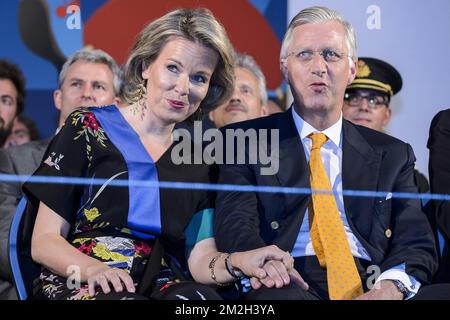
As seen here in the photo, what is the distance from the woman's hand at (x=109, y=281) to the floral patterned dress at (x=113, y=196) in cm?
16

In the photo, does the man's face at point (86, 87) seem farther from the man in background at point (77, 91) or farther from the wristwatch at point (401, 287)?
the wristwatch at point (401, 287)

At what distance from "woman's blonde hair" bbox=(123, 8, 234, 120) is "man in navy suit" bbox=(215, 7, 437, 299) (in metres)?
0.20

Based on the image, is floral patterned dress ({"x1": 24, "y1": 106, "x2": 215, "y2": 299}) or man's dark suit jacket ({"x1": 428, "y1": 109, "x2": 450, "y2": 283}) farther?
man's dark suit jacket ({"x1": 428, "y1": 109, "x2": 450, "y2": 283})

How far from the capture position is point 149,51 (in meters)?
2.61

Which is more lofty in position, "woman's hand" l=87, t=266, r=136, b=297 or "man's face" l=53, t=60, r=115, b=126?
"man's face" l=53, t=60, r=115, b=126

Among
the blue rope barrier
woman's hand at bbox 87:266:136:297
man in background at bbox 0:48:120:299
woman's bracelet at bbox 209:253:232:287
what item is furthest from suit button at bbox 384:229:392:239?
man in background at bbox 0:48:120:299

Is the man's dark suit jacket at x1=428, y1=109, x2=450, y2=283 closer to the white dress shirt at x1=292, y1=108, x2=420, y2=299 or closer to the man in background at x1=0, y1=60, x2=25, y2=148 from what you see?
the white dress shirt at x1=292, y1=108, x2=420, y2=299

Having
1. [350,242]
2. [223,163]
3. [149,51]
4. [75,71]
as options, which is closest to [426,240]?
[350,242]

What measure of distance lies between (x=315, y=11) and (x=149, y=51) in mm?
578

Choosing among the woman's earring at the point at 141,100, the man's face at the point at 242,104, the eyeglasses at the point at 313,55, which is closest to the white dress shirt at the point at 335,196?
the eyeglasses at the point at 313,55

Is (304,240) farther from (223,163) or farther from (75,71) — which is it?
(75,71)

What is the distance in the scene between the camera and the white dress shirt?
2385mm

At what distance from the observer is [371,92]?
343 centimetres

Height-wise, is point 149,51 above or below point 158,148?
above
